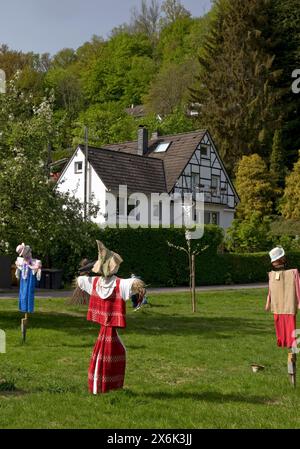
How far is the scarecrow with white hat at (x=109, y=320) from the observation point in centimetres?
860

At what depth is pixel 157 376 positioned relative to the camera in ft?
35.2

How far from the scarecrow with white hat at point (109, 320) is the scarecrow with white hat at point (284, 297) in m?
2.83

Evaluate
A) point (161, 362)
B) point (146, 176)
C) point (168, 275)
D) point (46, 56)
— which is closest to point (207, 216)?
point (146, 176)

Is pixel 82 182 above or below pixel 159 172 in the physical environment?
below

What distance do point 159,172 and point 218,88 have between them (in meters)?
18.0

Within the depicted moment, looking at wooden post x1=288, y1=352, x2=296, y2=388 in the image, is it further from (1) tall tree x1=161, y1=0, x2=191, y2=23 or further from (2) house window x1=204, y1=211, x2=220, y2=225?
(1) tall tree x1=161, y1=0, x2=191, y2=23

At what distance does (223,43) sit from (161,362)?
58.1 metres

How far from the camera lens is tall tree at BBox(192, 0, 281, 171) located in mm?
60781

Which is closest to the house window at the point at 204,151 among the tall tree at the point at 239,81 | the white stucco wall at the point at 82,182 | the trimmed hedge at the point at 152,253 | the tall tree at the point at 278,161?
the tall tree at the point at 278,161

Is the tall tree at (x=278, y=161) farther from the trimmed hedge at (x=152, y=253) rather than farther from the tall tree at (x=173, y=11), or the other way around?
the tall tree at (x=173, y=11)

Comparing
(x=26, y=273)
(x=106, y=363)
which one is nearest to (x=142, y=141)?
(x=26, y=273)

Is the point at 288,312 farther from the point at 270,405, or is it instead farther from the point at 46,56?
the point at 46,56

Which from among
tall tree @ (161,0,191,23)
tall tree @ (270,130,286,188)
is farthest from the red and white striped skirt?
tall tree @ (161,0,191,23)

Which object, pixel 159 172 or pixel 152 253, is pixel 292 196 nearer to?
pixel 159 172
